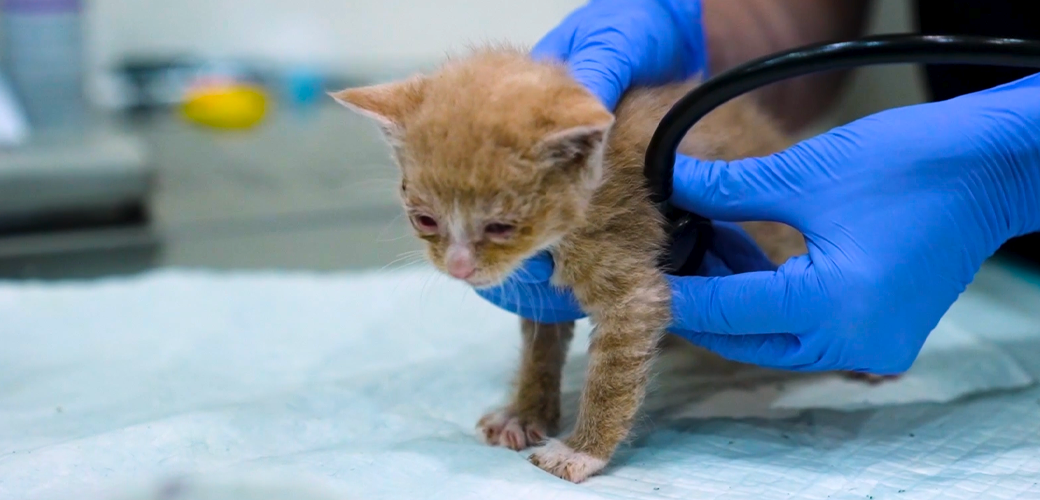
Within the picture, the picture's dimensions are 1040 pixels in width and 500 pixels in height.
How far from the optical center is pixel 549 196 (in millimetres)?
1052

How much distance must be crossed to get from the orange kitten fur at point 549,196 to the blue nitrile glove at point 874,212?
0.25 ft

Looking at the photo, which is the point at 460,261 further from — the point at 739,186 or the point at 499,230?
the point at 739,186

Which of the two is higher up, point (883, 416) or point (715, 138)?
point (715, 138)

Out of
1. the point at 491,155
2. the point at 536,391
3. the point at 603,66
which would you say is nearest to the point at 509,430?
the point at 536,391

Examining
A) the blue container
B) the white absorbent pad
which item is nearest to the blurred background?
the blue container

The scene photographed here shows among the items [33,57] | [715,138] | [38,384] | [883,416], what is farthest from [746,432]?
[33,57]

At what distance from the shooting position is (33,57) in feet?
8.66

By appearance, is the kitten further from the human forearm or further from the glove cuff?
the human forearm

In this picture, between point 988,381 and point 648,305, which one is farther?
point 988,381

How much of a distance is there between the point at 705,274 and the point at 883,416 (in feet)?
1.16

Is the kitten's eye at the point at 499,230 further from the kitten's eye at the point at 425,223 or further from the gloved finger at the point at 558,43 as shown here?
the gloved finger at the point at 558,43

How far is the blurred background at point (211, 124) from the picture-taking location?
2.36 m

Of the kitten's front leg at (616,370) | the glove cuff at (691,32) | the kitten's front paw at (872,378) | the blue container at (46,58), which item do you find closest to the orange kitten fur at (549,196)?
the kitten's front leg at (616,370)

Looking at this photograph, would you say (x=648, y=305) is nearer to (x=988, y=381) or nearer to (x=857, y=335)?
(x=857, y=335)
